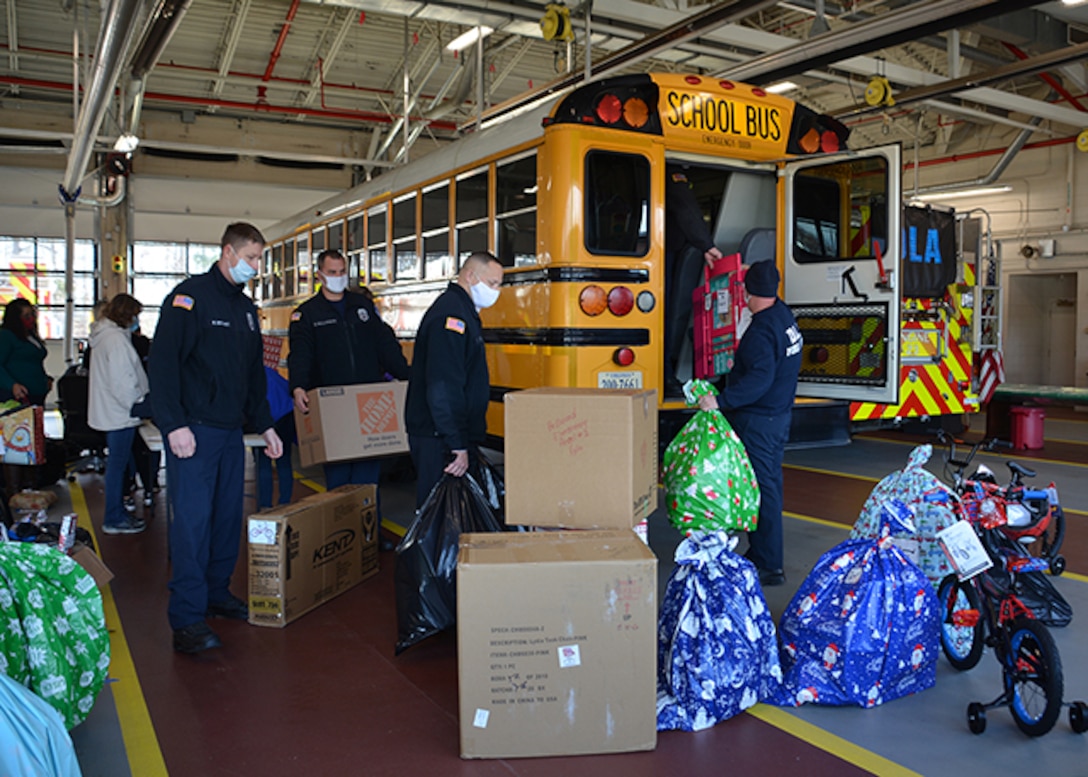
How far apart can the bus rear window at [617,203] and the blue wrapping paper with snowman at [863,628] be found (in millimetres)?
2297

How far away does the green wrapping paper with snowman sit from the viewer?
11.8 feet

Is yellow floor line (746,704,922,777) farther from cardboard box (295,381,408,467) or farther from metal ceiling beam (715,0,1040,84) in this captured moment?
metal ceiling beam (715,0,1040,84)

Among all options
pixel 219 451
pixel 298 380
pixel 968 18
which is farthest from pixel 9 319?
pixel 968 18

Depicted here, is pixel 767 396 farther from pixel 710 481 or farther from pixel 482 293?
pixel 482 293

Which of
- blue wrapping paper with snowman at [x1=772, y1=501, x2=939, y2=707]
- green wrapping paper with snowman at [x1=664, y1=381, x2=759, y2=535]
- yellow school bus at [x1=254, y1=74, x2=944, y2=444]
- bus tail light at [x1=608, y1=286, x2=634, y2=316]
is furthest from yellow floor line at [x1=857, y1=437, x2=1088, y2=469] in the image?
blue wrapping paper with snowman at [x1=772, y1=501, x2=939, y2=707]

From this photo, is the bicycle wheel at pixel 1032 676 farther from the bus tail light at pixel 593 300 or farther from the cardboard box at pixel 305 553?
the cardboard box at pixel 305 553

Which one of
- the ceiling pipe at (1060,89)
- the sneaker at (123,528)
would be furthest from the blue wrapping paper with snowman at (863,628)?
the ceiling pipe at (1060,89)

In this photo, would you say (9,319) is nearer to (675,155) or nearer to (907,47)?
(675,155)

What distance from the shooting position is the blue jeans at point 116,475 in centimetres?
562

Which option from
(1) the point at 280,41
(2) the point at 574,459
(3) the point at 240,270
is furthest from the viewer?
(1) the point at 280,41

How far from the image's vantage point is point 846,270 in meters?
5.16

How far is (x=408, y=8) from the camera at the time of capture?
23.6 ft

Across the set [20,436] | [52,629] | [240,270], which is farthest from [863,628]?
[20,436]

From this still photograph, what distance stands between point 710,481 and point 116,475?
398 cm
